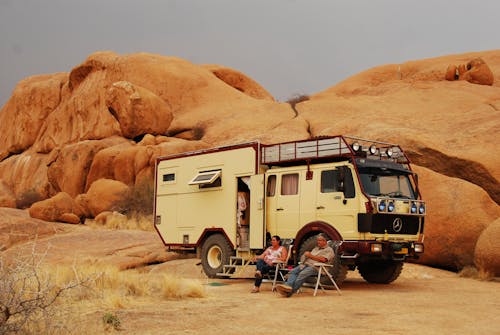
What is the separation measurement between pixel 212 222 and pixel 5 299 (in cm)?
996

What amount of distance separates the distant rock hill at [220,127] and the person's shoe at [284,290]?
679cm

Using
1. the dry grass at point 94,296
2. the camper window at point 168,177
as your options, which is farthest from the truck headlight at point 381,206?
the camper window at point 168,177

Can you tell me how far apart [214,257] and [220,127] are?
65.6 feet

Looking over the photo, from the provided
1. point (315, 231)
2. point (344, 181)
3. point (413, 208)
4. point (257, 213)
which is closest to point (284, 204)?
point (257, 213)

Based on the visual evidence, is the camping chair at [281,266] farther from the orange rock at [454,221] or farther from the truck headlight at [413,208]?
the orange rock at [454,221]

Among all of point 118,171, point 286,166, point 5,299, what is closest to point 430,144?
point 286,166

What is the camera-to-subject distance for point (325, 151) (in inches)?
543

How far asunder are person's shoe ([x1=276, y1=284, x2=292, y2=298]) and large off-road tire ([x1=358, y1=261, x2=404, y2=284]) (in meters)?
3.99

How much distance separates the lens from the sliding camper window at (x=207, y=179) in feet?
52.3

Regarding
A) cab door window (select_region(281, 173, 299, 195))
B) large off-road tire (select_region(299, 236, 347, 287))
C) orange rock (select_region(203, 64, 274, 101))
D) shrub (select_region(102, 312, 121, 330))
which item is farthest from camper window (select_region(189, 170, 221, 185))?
orange rock (select_region(203, 64, 274, 101))

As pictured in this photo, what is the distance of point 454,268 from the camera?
59.1ft

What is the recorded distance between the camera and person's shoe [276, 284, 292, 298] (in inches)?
455

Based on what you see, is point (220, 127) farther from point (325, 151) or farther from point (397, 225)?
point (397, 225)

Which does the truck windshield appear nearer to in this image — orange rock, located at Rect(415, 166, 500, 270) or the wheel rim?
orange rock, located at Rect(415, 166, 500, 270)
